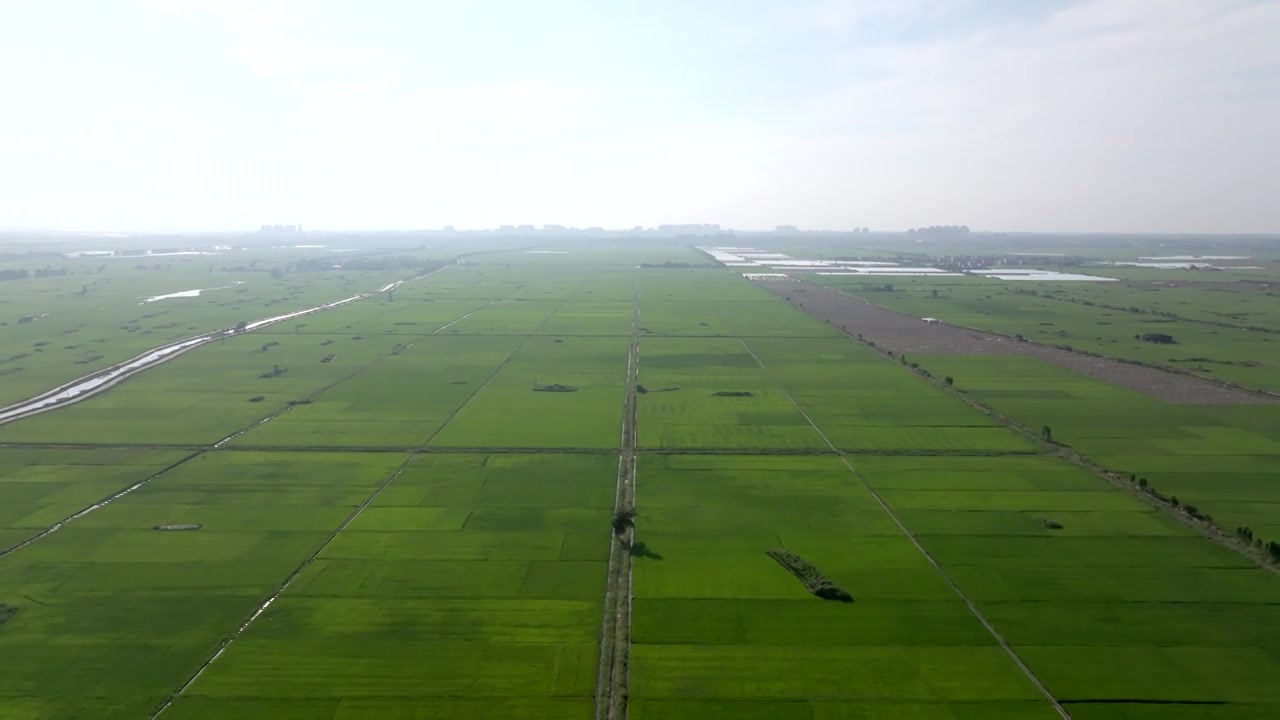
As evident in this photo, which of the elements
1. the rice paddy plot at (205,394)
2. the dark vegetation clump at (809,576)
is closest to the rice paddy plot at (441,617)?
the dark vegetation clump at (809,576)

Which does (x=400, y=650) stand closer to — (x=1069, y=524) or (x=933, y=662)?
(x=933, y=662)

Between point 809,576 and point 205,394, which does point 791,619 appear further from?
point 205,394

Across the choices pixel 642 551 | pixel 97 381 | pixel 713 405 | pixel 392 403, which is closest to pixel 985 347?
pixel 713 405

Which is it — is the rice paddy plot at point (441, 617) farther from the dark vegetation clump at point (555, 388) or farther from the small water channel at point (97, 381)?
the small water channel at point (97, 381)

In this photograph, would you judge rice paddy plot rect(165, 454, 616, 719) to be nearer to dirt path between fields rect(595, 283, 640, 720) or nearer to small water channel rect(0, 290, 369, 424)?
dirt path between fields rect(595, 283, 640, 720)

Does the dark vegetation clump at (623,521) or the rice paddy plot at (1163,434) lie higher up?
the rice paddy plot at (1163,434)

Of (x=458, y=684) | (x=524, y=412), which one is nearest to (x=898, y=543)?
(x=458, y=684)
